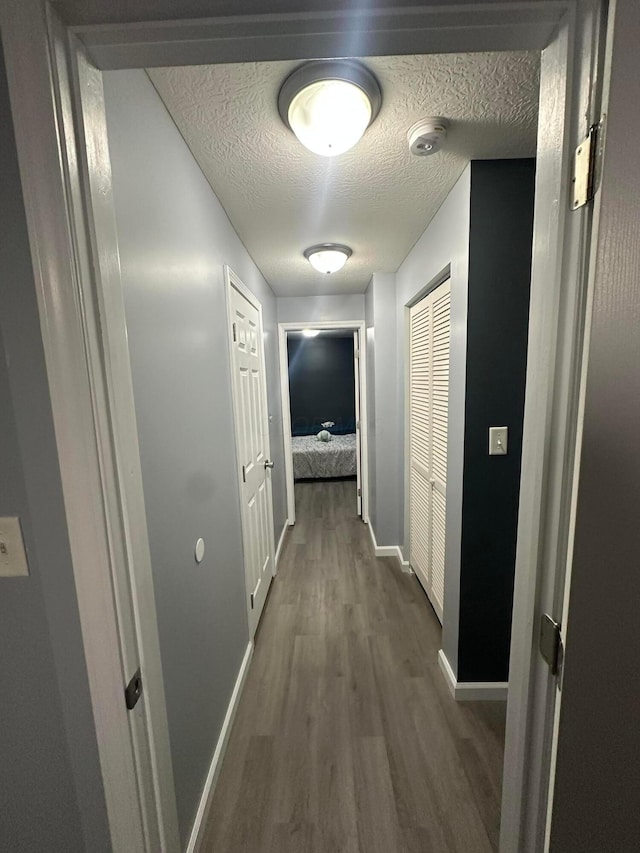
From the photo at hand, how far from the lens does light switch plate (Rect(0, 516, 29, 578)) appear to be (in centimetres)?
59

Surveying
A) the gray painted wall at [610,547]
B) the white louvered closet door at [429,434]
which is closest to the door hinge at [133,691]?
the gray painted wall at [610,547]

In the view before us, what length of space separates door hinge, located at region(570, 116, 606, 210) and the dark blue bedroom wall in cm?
580

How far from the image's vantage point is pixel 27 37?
1.58 ft

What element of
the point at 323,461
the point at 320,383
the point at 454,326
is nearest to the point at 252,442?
the point at 454,326

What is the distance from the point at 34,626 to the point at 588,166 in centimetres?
121

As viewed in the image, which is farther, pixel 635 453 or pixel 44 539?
pixel 44 539

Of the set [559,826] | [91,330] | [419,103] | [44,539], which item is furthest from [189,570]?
[419,103]

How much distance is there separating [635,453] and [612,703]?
400 millimetres

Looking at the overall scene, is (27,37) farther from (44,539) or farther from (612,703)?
(612,703)

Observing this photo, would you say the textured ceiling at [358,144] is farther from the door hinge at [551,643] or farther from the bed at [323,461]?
the bed at [323,461]

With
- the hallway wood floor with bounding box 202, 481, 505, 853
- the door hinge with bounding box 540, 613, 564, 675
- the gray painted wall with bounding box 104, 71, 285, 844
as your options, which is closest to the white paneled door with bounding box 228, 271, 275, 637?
the gray painted wall with bounding box 104, 71, 285, 844

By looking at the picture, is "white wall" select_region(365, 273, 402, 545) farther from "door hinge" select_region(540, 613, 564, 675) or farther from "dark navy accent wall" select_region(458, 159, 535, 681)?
"door hinge" select_region(540, 613, 564, 675)

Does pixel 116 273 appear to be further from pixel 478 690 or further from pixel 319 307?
pixel 319 307

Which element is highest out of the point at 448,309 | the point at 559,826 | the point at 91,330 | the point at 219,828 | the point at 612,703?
the point at 448,309
